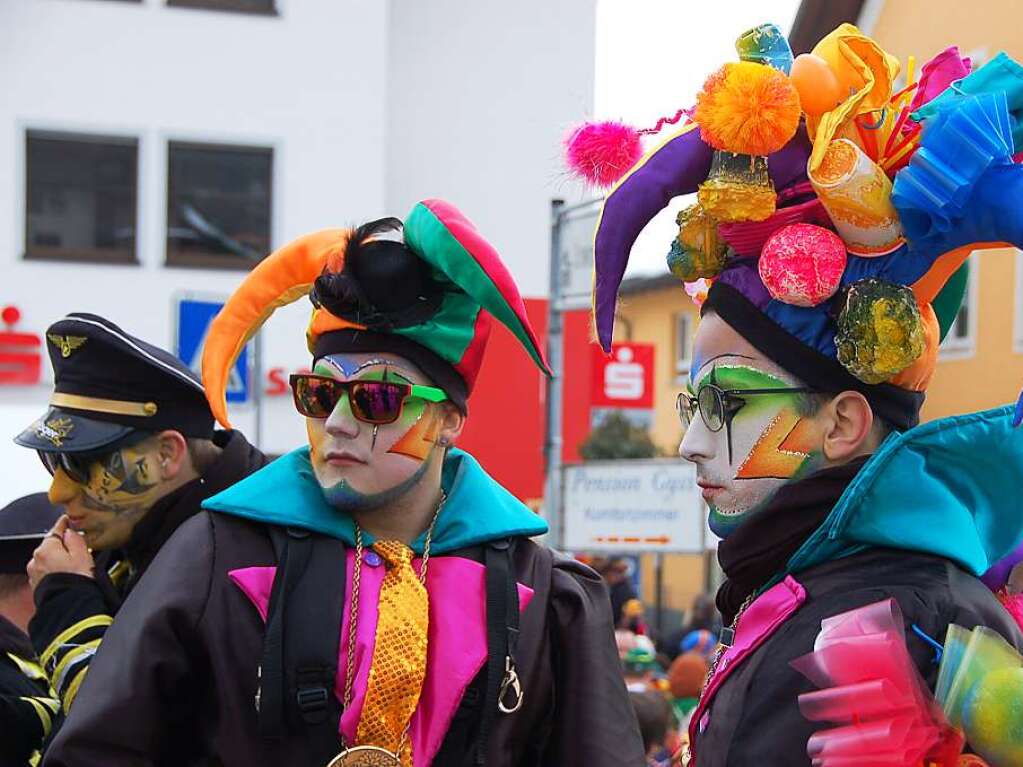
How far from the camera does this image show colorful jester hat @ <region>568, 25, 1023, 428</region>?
2252 millimetres

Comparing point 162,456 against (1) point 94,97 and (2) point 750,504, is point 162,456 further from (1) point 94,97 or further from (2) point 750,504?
(1) point 94,97

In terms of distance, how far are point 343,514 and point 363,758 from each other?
55cm

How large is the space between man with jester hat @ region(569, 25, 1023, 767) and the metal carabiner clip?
609 millimetres

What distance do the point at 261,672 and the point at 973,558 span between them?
140 cm

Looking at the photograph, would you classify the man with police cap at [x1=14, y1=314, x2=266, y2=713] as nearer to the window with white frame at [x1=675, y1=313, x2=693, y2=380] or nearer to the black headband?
the black headband

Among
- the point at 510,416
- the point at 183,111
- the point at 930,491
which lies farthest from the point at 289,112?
the point at 930,491

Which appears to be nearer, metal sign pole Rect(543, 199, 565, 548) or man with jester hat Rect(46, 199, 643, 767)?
man with jester hat Rect(46, 199, 643, 767)

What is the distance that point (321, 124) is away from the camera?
51.2 ft

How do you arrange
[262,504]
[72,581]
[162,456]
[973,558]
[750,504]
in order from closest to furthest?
[973,558], [750,504], [262,504], [72,581], [162,456]

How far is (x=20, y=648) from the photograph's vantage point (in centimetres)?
380

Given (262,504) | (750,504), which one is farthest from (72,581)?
(750,504)

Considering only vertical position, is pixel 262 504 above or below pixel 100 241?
below

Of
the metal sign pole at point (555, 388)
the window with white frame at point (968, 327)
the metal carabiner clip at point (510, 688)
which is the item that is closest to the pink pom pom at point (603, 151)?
the metal carabiner clip at point (510, 688)

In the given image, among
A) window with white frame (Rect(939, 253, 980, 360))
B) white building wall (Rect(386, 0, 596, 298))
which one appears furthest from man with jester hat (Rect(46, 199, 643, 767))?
white building wall (Rect(386, 0, 596, 298))
